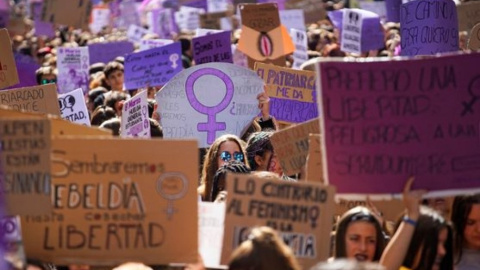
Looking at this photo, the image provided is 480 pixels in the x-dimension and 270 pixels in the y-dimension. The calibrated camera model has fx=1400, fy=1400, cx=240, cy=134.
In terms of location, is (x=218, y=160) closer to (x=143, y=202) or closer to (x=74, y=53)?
(x=143, y=202)

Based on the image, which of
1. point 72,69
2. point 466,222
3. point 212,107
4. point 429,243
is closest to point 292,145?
point 466,222

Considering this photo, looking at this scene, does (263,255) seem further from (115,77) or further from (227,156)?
(115,77)

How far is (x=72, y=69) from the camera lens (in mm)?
15070

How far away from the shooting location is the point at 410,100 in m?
5.83

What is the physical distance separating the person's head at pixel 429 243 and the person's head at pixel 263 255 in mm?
895

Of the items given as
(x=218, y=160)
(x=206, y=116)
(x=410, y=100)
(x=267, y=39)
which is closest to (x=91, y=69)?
(x=267, y=39)

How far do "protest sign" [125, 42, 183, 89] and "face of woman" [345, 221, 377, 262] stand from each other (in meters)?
7.60

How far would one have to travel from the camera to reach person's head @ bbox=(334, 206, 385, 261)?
5.79m

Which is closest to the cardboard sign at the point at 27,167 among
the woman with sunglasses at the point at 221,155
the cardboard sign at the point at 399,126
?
the cardboard sign at the point at 399,126

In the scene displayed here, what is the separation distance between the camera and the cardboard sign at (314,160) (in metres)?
6.59

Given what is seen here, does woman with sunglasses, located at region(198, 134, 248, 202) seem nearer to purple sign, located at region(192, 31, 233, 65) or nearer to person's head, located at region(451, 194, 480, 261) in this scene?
person's head, located at region(451, 194, 480, 261)

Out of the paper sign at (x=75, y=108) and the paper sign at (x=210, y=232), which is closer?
the paper sign at (x=210, y=232)

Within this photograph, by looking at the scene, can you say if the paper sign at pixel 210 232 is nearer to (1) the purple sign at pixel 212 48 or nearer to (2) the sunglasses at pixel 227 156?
(2) the sunglasses at pixel 227 156

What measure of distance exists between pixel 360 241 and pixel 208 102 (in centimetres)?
395
